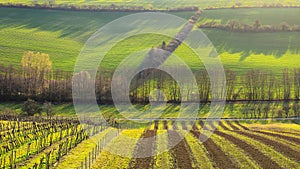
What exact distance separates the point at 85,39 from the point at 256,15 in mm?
58242

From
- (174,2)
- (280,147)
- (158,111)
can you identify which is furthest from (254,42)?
(280,147)

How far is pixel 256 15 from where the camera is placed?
143125 mm

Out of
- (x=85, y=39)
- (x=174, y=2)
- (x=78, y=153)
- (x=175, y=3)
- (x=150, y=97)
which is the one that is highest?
(x=174, y=2)

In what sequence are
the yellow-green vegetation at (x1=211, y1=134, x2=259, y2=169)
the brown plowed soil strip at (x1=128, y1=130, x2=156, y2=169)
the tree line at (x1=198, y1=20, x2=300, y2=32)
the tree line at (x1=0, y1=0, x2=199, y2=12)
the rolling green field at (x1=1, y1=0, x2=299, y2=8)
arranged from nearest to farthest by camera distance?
1. the brown plowed soil strip at (x1=128, y1=130, x2=156, y2=169)
2. the yellow-green vegetation at (x1=211, y1=134, x2=259, y2=169)
3. the tree line at (x1=198, y1=20, x2=300, y2=32)
4. the tree line at (x1=0, y1=0, x2=199, y2=12)
5. the rolling green field at (x1=1, y1=0, x2=299, y2=8)

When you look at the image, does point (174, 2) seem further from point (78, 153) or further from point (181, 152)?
point (78, 153)

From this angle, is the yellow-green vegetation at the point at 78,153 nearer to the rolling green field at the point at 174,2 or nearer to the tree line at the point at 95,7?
the tree line at the point at 95,7

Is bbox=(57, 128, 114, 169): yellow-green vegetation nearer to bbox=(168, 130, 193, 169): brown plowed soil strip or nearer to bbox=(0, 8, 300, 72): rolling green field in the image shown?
bbox=(168, 130, 193, 169): brown plowed soil strip

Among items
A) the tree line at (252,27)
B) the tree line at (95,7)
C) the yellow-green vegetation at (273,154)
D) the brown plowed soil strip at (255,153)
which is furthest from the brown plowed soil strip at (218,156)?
the tree line at (95,7)

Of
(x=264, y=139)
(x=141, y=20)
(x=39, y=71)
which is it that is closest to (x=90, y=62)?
(x=39, y=71)

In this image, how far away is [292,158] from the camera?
37.4 meters

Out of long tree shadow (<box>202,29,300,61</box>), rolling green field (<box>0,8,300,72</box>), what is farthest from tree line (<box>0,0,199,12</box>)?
long tree shadow (<box>202,29,300,61</box>)

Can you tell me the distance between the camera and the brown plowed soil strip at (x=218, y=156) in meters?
34.1

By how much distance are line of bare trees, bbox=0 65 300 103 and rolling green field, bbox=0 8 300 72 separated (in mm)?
7894

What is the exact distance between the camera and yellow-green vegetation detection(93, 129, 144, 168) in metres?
33.5
